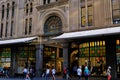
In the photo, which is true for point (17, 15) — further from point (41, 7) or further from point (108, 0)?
point (108, 0)

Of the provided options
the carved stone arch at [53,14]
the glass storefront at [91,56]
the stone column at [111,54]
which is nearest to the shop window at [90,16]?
the glass storefront at [91,56]

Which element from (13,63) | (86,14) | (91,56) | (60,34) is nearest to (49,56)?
(60,34)

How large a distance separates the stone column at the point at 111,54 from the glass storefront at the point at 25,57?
13.0 meters

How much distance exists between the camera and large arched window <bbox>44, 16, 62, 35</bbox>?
32312mm

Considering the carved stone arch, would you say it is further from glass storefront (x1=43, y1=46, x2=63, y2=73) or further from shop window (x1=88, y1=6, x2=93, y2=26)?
glass storefront (x1=43, y1=46, x2=63, y2=73)

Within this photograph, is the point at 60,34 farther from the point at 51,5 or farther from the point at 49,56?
the point at 49,56

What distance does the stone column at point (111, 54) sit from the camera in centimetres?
2553

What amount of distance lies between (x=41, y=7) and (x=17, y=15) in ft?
19.2

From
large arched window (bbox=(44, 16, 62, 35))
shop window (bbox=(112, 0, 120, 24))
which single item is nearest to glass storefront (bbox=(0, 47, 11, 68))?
large arched window (bbox=(44, 16, 62, 35))

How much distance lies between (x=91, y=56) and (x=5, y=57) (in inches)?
667

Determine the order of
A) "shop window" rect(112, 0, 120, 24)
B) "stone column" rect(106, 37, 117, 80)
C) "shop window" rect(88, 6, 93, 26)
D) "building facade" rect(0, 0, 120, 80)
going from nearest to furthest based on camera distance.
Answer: "stone column" rect(106, 37, 117, 80) < "shop window" rect(112, 0, 120, 24) < "building facade" rect(0, 0, 120, 80) < "shop window" rect(88, 6, 93, 26)

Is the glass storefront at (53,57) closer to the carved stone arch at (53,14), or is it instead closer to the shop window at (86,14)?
the carved stone arch at (53,14)

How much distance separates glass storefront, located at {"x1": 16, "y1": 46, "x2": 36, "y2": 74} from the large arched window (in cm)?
414

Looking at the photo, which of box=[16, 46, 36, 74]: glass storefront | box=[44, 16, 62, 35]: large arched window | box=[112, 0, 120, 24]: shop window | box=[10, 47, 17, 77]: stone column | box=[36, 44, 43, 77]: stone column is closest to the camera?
box=[112, 0, 120, 24]: shop window
